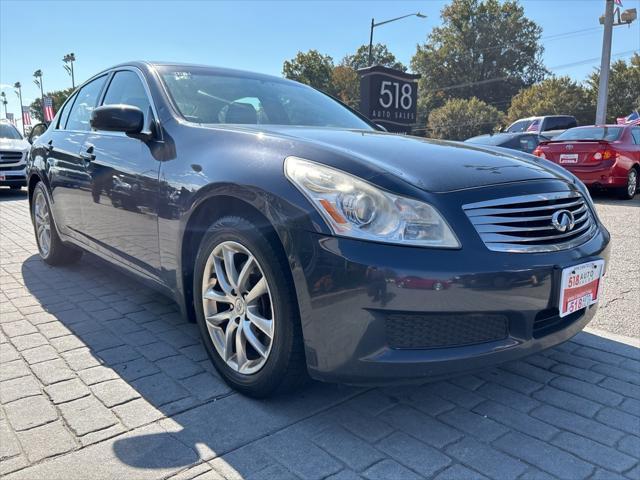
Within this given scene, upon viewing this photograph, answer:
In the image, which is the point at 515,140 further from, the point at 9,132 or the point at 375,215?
the point at 9,132

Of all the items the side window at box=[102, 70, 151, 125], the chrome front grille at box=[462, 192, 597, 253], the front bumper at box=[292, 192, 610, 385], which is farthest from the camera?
the side window at box=[102, 70, 151, 125]

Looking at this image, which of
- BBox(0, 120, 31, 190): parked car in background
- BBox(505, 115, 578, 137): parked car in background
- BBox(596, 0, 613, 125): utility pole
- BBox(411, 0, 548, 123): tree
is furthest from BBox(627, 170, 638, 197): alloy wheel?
BBox(411, 0, 548, 123): tree

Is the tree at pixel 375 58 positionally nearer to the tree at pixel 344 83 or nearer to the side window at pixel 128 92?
the tree at pixel 344 83

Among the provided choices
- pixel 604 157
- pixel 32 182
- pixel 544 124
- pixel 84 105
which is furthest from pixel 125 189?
pixel 544 124

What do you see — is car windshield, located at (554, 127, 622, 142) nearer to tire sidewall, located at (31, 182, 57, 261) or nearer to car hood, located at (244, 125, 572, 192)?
car hood, located at (244, 125, 572, 192)

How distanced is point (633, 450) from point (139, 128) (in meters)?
2.80

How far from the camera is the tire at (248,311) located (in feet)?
6.81

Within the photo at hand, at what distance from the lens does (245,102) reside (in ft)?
10.8

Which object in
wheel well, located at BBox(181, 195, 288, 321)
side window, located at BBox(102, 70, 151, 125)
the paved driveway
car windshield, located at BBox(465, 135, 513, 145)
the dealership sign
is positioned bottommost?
the paved driveway

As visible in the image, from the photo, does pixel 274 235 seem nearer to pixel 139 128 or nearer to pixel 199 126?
pixel 199 126

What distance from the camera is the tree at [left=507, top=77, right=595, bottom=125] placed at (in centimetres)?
4031

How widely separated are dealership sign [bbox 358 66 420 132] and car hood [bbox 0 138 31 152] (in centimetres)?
806

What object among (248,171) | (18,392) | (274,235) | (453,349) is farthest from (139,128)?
(453,349)

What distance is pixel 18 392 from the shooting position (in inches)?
97.0
